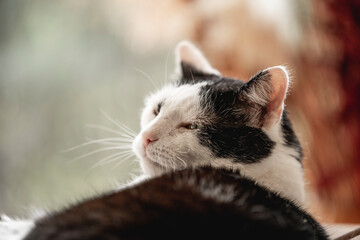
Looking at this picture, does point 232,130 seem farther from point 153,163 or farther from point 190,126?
point 153,163

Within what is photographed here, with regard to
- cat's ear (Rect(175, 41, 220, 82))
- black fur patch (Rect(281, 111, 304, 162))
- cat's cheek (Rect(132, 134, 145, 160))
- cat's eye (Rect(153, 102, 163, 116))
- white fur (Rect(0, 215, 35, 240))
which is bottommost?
white fur (Rect(0, 215, 35, 240))

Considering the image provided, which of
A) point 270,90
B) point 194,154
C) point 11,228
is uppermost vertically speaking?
point 270,90

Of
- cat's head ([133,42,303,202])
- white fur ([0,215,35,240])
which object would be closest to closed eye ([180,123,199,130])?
cat's head ([133,42,303,202])

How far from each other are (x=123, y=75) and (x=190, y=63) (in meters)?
0.98

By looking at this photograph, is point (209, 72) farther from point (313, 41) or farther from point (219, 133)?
point (313, 41)

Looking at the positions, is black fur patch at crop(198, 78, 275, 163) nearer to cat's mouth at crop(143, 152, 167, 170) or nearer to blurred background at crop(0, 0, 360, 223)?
cat's mouth at crop(143, 152, 167, 170)

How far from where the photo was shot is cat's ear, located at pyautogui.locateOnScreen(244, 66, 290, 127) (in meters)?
0.96

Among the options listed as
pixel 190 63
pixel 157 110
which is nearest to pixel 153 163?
pixel 157 110

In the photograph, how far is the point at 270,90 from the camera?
0.98m

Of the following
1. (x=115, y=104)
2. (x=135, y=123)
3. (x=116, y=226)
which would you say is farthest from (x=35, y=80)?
(x=116, y=226)

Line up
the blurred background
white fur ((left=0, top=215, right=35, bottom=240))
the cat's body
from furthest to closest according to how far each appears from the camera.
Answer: the blurred background, white fur ((left=0, top=215, right=35, bottom=240)), the cat's body

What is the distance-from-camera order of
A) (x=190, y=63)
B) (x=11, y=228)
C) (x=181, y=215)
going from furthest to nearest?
1. (x=190, y=63)
2. (x=11, y=228)
3. (x=181, y=215)

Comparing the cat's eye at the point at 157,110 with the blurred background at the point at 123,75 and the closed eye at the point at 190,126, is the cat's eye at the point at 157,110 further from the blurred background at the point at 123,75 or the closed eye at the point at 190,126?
the blurred background at the point at 123,75

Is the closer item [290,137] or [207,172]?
[207,172]
